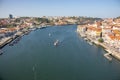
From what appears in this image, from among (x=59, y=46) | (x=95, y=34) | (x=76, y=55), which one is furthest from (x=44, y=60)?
(x=95, y=34)

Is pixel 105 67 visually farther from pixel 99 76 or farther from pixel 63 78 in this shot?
pixel 63 78

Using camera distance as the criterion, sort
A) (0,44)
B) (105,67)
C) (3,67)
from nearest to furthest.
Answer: (3,67) < (105,67) < (0,44)

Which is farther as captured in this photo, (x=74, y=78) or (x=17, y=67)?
(x=17, y=67)

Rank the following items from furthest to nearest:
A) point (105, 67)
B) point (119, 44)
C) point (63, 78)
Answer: point (119, 44) → point (105, 67) → point (63, 78)

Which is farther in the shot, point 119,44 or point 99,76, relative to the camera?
point 119,44

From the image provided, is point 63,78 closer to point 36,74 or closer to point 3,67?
point 36,74

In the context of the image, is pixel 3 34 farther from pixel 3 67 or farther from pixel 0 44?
pixel 3 67

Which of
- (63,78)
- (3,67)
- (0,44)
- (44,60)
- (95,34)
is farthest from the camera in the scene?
(95,34)

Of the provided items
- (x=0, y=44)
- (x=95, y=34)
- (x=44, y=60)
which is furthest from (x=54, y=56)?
(x=95, y=34)

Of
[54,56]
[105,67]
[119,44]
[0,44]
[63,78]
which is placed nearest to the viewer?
[63,78]
